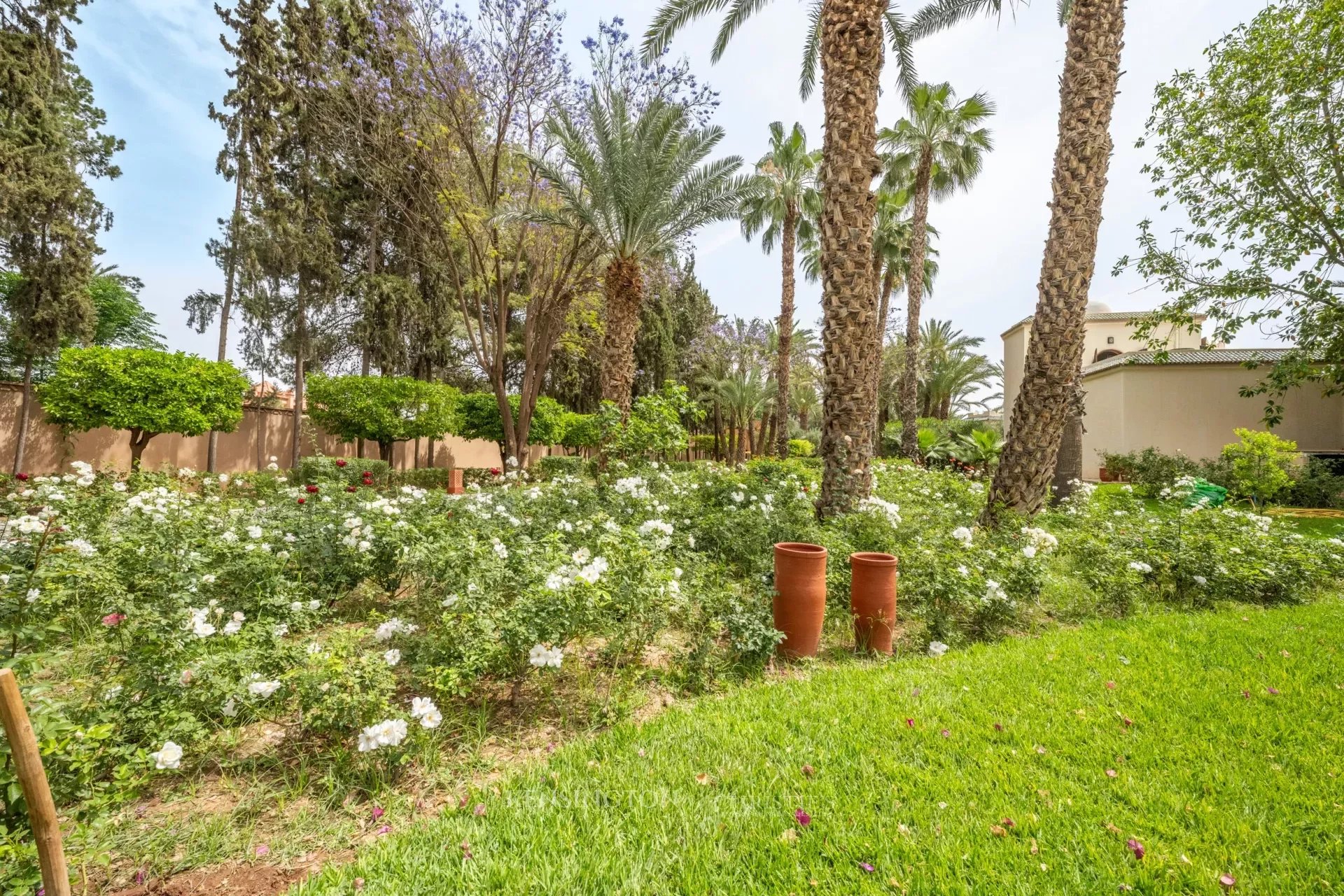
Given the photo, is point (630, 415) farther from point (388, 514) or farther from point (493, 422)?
point (493, 422)

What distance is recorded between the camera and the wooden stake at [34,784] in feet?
3.71

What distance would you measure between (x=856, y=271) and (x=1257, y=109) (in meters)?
12.1

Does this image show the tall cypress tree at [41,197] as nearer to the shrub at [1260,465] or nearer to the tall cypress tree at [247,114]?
the tall cypress tree at [247,114]

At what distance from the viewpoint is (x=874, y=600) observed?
392cm

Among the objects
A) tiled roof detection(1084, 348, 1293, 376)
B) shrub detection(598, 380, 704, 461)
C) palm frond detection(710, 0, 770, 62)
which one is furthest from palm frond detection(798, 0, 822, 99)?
Result: tiled roof detection(1084, 348, 1293, 376)

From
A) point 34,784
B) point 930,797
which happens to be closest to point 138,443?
point 34,784

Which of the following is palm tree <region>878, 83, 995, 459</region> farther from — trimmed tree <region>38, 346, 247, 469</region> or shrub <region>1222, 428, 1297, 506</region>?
trimmed tree <region>38, 346, 247, 469</region>

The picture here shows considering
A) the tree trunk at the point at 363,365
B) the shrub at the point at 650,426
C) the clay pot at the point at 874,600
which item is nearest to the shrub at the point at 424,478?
the tree trunk at the point at 363,365

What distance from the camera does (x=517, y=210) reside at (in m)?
10.8

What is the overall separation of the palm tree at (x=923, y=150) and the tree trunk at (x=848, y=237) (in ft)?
34.0

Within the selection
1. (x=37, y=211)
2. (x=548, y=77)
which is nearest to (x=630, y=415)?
(x=548, y=77)

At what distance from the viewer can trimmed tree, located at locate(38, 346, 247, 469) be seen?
10039 millimetres

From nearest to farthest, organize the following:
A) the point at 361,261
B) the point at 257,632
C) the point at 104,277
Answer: the point at 257,632 < the point at 361,261 < the point at 104,277

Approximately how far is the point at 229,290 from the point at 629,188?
616 inches
